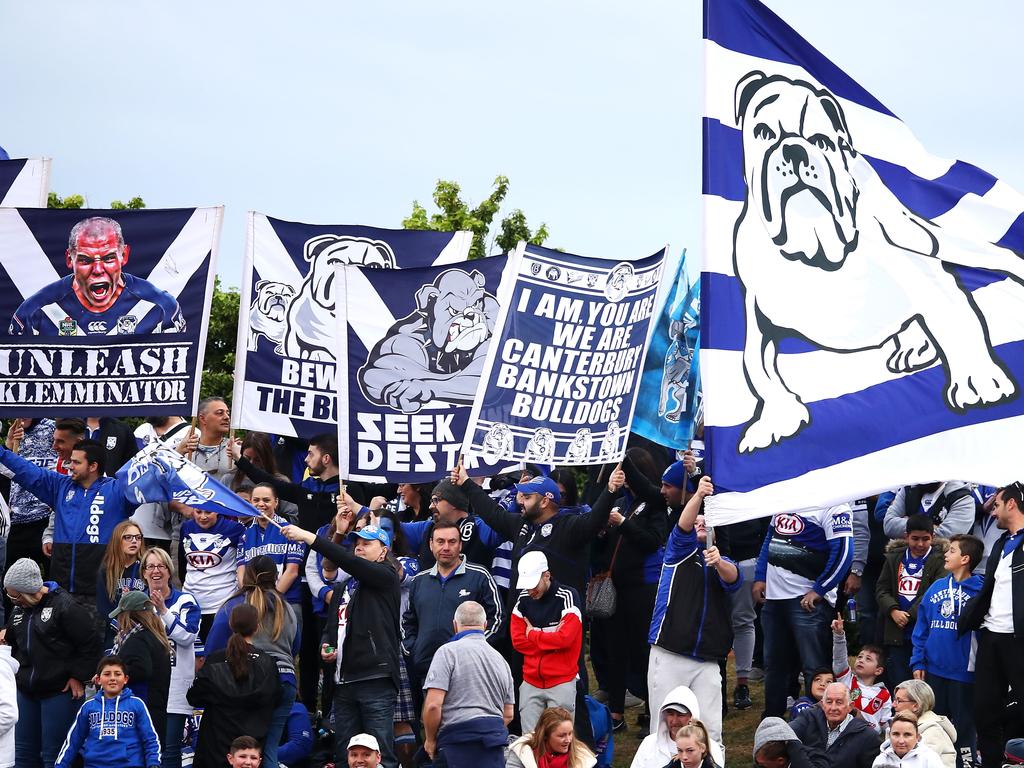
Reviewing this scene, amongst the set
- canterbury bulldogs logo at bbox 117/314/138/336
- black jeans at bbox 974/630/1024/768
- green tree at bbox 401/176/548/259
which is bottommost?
black jeans at bbox 974/630/1024/768

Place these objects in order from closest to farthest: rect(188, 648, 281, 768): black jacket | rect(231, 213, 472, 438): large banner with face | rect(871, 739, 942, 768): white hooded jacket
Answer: rect(871, 739, 942, 768): white hooded jacket < rect(188, 648, 281, 768): black jacket < rect(231, 213, 472, 438): large banner with face

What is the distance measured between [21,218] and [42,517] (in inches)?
126

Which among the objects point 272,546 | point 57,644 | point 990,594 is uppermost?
point 272,546

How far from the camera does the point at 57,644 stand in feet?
40.9

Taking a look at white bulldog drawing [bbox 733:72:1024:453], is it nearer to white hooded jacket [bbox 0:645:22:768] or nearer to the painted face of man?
white hooded jacket [bbox 0:645:22:768]

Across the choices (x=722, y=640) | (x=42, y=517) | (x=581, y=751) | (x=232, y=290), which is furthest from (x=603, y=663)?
(x=232, y=290)

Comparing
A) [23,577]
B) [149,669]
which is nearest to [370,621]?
[149,669]

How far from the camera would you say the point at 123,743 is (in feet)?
38.7

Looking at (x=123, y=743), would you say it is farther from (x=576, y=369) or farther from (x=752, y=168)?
(x=752, y=168)

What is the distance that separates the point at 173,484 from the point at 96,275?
177cm

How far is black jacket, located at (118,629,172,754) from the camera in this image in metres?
12.1

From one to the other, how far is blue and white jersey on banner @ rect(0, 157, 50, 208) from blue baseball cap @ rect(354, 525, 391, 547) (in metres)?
4.58

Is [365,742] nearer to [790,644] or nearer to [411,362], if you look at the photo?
[411,362]

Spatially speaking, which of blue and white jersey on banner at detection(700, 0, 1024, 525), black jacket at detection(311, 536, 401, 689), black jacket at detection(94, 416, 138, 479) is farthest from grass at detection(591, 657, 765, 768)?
blue and white jersey on banner at detection(700, 0, 1024, 525)
